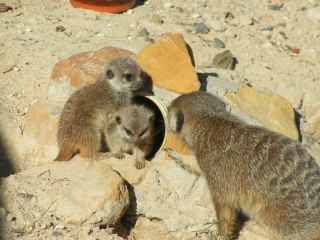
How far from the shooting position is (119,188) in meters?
3.66

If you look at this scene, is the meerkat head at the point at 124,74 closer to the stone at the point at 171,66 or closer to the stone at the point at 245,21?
the stone at the point at 171,66

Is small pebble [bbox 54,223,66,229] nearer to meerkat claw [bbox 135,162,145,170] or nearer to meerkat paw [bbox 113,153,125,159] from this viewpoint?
meerkat claw [bbox 135,162,145,170]

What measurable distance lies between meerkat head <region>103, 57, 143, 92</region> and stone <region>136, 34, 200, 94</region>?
195mm

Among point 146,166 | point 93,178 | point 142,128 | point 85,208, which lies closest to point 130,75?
point 142,128

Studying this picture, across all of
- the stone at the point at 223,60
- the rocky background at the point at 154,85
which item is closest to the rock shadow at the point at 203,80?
the rocky background at the point at 154,85

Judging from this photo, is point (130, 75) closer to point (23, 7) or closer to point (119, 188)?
point (119, 188)

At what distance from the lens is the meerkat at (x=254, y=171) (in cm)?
346

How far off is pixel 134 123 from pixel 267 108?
164 centimetres

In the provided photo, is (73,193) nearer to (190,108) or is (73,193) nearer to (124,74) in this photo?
(190,108)

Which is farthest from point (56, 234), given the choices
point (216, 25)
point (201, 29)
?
point (216, 25)

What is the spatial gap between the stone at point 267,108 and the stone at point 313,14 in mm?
2753

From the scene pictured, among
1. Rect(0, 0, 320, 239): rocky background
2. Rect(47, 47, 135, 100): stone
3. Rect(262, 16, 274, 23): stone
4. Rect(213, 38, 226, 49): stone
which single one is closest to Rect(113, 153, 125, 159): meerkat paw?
Rect(0, 0, 320, 239): rocky background

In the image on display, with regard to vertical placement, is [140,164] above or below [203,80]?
below

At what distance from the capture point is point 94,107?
4.42m
